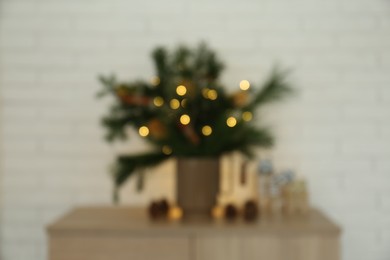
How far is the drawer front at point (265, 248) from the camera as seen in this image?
165 cm

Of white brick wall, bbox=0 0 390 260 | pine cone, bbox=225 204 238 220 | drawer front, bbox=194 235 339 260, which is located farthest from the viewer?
white brick wall, bbox=0 0 390 260

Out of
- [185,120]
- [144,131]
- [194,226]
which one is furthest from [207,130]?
[194,226]

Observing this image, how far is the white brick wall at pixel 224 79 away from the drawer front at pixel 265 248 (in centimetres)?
50

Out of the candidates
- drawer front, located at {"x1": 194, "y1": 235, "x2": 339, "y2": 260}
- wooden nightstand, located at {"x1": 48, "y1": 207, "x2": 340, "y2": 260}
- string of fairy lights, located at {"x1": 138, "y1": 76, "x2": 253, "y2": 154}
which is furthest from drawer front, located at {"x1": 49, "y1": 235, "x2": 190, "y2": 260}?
string of fairy lights, located at {"x1": 138, "y1": 76, "x2": 253, "y2": 154}

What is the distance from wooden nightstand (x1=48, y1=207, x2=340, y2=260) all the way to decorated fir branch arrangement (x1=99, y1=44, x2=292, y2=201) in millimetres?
297

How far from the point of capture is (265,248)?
1.66 metres

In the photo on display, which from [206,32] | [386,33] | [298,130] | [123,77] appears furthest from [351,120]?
[123,77]

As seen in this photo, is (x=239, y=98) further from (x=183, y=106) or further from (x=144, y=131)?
(x=144, y=131)

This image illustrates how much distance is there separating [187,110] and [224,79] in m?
0.36

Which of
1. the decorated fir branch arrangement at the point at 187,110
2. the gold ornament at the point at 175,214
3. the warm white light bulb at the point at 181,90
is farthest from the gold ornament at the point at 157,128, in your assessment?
the gold ornament at the point at 175,214

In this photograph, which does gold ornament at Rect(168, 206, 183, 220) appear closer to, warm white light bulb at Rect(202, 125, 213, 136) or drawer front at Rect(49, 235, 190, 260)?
drawer front at Rect(49, 235, 190, 260)

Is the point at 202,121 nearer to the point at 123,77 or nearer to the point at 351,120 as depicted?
the point at 123,77

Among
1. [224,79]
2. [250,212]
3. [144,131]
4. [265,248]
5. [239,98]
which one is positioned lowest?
[265,248]

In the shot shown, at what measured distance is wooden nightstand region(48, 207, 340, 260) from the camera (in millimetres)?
1648
